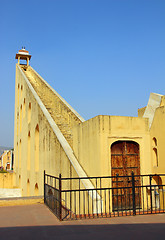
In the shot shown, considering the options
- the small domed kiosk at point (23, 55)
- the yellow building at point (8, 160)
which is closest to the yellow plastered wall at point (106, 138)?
the small domed kiosk at point (23, 55)

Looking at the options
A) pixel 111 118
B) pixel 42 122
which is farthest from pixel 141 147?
pixel 42 122

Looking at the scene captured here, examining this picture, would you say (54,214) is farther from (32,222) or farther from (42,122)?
(42,122)

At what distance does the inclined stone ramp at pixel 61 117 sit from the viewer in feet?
27.8

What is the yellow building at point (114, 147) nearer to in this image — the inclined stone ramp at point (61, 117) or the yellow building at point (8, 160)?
the inclined stone ramp at point (61, 117)

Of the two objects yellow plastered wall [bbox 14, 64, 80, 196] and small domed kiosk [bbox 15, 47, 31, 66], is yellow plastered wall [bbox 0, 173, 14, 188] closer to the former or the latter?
yellow plastered wall [bbox 14, 64, 80, 196]

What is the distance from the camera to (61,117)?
13938mm

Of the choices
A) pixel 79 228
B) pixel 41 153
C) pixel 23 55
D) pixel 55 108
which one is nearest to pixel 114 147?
pixel 79 228

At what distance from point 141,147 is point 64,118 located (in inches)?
247

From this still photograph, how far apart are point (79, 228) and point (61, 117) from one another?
9.26 m

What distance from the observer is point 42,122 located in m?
12.5

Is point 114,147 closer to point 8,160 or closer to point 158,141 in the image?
point 158,141

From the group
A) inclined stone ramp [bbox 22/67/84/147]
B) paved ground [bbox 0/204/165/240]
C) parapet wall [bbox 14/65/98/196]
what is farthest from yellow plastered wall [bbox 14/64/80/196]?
paved ground [bbox 0/204/165/240]

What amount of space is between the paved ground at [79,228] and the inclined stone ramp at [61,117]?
94 centimetres

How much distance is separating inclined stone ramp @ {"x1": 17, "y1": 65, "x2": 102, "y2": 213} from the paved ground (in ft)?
3.09
